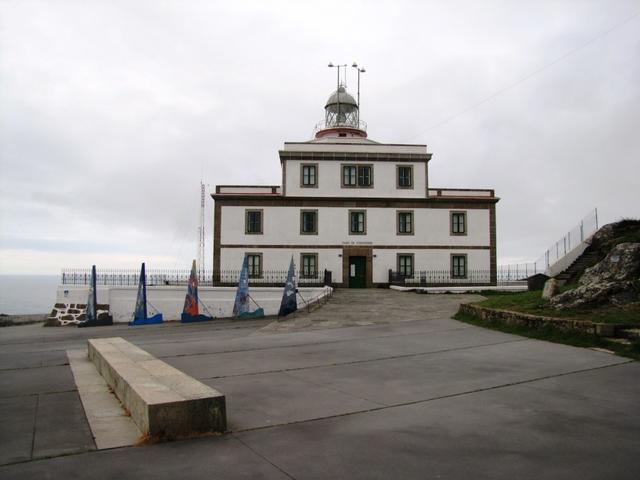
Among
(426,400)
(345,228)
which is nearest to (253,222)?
(345,228)

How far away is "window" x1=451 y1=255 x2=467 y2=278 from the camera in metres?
34.2

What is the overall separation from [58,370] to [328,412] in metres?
5.23

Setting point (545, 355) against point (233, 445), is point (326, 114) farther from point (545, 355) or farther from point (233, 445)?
point (233, 445)

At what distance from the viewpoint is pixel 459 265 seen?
113 ft

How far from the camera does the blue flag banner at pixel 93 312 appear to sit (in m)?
26.3

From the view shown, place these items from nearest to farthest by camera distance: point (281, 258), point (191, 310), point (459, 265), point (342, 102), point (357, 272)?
point (191, 310), point (281, 258), point (357, 272), point (459, 265), point (342, 102)

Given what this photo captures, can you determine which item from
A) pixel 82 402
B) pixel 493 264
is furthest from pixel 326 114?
Answer: pixel 82 402

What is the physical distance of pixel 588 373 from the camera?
768 cm

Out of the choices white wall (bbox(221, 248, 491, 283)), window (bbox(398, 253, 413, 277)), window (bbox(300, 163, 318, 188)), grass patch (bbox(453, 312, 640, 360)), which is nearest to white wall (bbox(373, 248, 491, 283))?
white wall (bbox(221, 248, 491, 283))

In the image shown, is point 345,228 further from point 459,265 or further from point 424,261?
point 459,265

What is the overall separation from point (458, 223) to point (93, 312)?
72.9 ft

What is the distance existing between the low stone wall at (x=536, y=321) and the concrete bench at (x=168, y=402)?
8012 mm

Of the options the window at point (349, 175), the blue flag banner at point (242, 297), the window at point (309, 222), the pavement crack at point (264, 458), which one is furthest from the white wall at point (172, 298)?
the pavement crack at point (264, 458)

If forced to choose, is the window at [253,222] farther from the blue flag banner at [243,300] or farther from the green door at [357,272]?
the blue flag banner at [243,300]
